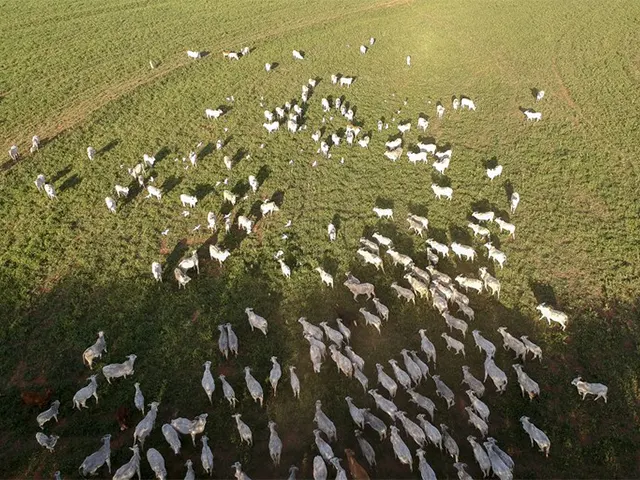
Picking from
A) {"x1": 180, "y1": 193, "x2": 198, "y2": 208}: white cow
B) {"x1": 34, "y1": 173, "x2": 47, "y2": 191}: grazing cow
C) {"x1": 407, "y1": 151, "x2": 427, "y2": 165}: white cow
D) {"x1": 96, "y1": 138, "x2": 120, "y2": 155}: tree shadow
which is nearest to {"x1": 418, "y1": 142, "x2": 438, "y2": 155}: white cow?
{"x1": 407, "y1": 151, "x2": 427, "y2": 165}: white cow

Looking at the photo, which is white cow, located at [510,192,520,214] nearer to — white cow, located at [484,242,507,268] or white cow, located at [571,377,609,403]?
white cow, located at [484,242,507,268]

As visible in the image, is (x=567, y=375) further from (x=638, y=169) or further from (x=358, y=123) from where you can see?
(x=358, y=123)

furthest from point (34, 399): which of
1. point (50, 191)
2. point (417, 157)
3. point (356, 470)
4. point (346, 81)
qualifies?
point (346, 81)

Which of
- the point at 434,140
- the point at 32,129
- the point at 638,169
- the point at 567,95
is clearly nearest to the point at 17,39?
the point at 32,129

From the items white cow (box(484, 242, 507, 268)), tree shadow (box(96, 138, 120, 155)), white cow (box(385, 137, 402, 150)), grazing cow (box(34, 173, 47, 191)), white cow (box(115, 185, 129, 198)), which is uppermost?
grazing cow (box(34, 173, 47, 191))

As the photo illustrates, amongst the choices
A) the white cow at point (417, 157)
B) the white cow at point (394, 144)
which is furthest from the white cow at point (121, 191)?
the white cow at point (417, 157)

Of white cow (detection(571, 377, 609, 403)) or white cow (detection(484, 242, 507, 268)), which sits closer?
white cow (detection(571, 377, 609, 403))

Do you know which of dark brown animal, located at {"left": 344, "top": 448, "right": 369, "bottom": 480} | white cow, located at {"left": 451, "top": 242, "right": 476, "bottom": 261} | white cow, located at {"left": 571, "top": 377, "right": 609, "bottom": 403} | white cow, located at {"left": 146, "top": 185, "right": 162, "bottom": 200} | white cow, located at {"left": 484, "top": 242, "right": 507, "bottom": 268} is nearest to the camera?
dark brown animal, located at {"left": 344, "top": 448, "right": 369, "bottom": 480}
